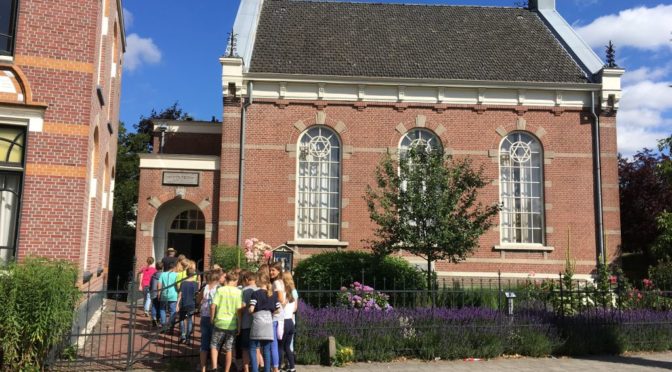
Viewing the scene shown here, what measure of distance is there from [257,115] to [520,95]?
30.7 feet

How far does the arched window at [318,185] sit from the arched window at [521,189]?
19.4 feet

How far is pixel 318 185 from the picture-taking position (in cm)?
1817

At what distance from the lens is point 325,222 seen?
18031 mm

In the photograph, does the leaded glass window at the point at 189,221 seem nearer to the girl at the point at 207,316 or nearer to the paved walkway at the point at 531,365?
the girl at the point at 207,316

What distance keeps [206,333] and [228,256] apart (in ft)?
24.5

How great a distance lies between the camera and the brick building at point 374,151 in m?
17.7

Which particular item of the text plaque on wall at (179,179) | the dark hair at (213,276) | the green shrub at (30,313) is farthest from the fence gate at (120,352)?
the text plaque on wall at (179,179)

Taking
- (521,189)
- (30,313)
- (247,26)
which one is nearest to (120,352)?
(30,313)

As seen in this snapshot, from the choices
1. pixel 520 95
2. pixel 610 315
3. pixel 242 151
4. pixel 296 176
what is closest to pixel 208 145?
pixel 242 151

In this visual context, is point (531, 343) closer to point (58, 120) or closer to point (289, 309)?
point (289, 309)

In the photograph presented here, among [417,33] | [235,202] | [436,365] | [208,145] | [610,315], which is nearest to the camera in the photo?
[436,365]

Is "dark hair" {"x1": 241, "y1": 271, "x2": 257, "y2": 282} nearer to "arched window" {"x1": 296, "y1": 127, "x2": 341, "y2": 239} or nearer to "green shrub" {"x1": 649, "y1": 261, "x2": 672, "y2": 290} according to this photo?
"arched window" {"x1": 296, "y1": 127, "x2": 341, "y2": 239}

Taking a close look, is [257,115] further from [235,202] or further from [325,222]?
[325,222]

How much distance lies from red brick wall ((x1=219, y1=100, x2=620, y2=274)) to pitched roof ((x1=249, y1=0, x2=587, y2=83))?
1.45 meters
